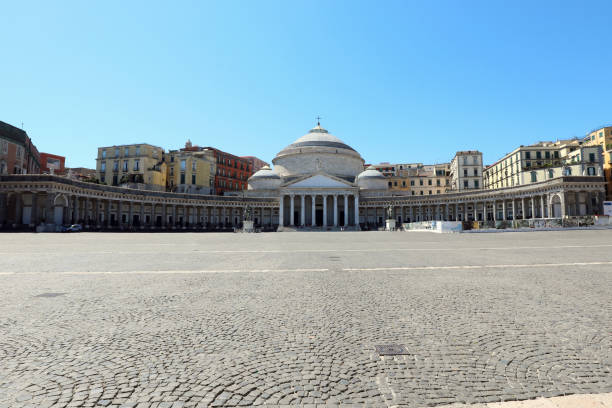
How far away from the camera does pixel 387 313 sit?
5.35 metres

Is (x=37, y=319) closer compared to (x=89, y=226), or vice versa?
(x=37, y=319)

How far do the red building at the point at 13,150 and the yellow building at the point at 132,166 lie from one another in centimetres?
1451

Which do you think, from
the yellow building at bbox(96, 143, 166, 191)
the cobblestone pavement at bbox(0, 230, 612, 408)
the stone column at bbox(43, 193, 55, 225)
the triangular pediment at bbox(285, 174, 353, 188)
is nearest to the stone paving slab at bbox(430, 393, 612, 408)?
the cobblestone pavement at bbox(0, 230, 612, 408)

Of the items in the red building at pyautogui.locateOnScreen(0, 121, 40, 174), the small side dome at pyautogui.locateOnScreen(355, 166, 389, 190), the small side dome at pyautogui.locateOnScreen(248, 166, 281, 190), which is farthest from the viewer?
the small side dome at pyautogui.locateOnScreen(355, 166, 389, 190)

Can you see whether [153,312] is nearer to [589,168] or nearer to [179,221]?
[179,221]

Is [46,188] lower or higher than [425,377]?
higher

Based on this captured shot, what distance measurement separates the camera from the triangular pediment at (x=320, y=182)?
240 feet

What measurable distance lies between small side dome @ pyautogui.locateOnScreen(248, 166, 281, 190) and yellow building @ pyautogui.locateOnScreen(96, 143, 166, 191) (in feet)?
63.2

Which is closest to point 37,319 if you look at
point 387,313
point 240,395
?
point 240,395

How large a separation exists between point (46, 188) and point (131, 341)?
56516 millimetres

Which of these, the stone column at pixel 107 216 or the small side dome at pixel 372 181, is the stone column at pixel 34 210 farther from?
the small side dome at pixel 372 181

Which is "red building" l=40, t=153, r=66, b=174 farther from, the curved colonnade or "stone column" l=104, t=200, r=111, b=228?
the curved colonnade

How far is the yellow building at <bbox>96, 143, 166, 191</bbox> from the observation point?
7231 cm

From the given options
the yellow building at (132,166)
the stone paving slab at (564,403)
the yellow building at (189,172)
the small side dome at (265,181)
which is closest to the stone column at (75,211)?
the yellow building at (132,166)
